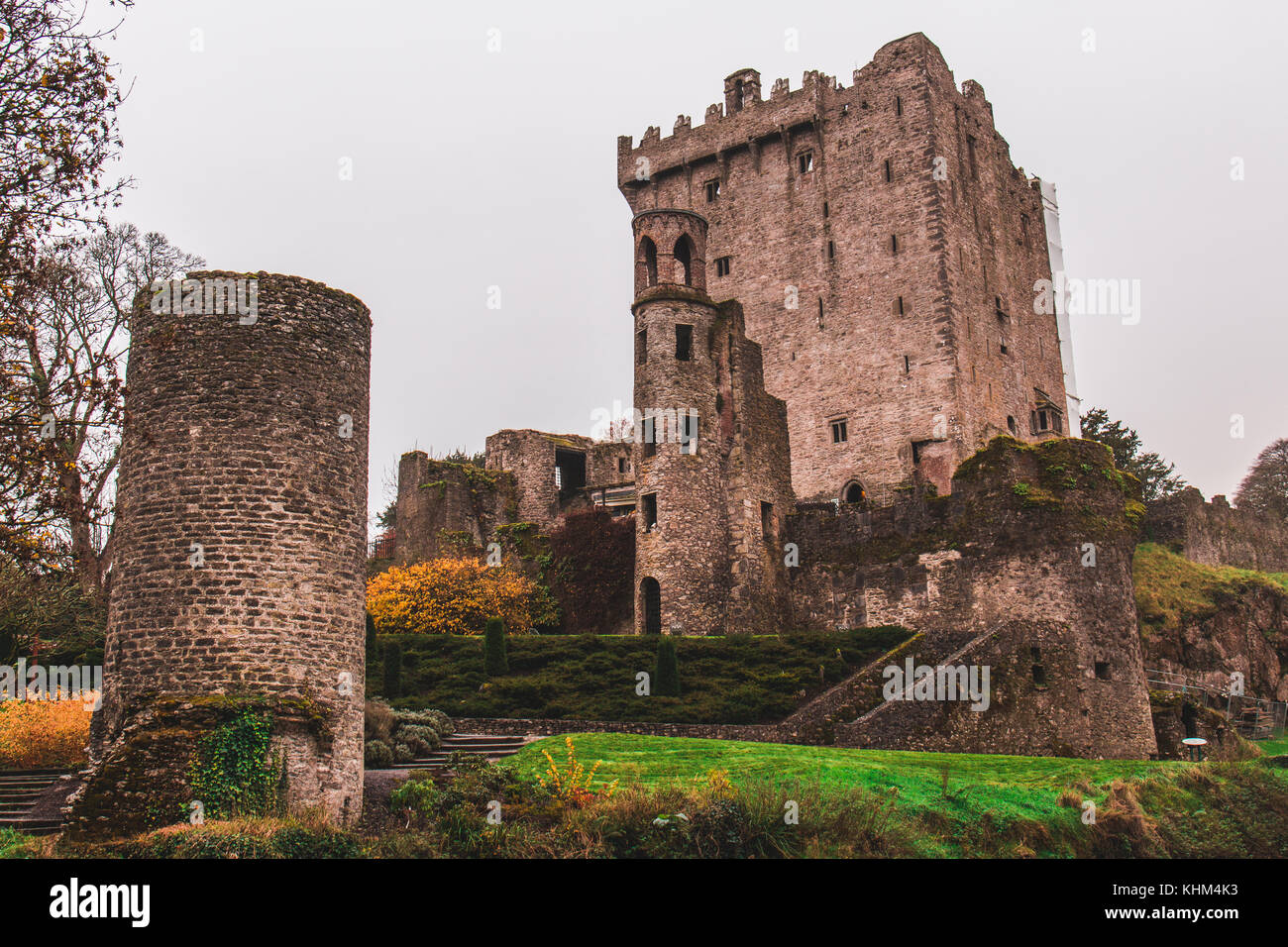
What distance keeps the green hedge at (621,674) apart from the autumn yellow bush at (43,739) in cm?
679

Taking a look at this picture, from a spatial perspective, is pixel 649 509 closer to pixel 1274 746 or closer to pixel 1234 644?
pixel 1274 746

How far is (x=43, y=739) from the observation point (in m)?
A: 20.7

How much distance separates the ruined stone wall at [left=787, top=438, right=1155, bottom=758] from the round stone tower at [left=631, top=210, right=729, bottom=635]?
2.79 m

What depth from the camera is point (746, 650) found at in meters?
30.7

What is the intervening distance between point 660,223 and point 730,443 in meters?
7.55

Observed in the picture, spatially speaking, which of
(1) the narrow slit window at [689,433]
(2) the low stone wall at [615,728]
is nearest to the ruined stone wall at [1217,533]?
(1) the narrow slit window at [689,433]

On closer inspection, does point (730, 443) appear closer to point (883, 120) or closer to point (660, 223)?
point (660, 223)

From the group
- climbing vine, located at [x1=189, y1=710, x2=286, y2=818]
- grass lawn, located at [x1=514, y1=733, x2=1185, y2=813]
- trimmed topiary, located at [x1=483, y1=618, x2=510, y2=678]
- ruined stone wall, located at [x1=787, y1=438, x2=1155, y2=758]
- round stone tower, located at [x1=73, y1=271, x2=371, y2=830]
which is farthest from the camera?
trimmed topiary, located at [x1=483, y1=618, x2=510, y2=678]

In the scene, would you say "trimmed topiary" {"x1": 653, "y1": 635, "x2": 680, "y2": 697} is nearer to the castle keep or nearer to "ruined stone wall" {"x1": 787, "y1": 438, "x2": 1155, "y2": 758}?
the castle keep

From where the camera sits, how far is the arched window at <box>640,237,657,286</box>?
130 feet

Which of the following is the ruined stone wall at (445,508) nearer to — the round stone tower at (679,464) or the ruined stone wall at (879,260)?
the round stone tower at (679,464)

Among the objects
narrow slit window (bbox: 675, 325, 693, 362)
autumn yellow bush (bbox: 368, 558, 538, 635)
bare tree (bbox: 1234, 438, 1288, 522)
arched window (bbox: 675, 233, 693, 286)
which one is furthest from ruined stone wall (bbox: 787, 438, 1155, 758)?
bare tree (bbox: 1234, 438, 1288, 522)

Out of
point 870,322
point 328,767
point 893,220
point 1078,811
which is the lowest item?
point 1078,811
